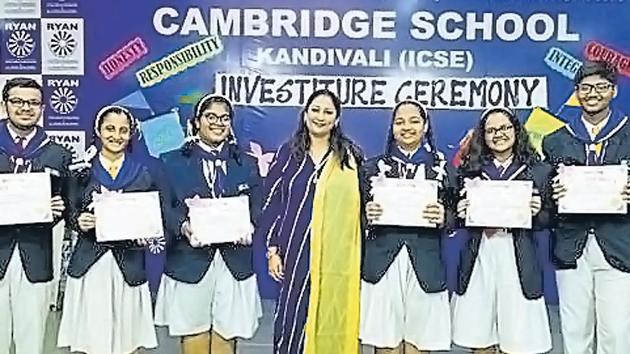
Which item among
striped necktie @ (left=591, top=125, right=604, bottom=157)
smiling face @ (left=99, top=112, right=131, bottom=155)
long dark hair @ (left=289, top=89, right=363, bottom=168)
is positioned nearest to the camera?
smiling face @ (left=99, top=112, right=131, bottom=155)

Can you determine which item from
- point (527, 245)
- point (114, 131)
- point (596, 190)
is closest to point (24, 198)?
point (114, 131)

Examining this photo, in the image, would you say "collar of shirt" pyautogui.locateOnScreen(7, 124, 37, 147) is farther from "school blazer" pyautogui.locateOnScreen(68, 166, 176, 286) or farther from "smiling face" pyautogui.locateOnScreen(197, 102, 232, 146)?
"smiling face" pyautogui.locateOnScreen(197, 102, 232, 146)

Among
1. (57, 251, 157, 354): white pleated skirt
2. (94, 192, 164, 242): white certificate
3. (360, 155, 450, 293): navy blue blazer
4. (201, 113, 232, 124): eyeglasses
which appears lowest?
(57, 251, 157, 354): white pleated skirt

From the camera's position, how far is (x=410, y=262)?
3699 mm

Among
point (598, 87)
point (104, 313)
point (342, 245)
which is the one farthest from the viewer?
point (342, 245)

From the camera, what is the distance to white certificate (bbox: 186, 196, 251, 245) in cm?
372

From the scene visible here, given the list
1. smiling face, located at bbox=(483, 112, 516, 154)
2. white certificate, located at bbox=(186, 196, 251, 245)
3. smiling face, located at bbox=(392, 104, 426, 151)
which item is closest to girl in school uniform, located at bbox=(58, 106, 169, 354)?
white certificate, located at bbox=(186, 196, 251, 245)

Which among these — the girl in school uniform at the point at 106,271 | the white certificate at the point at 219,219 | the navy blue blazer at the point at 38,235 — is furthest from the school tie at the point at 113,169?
the white certificate at the point at 219,219

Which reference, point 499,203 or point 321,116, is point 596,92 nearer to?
point 499,203

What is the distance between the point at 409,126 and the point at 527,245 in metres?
0.66

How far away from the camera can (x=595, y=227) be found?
12.3 feet

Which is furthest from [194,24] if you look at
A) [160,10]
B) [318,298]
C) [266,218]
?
[318,298]

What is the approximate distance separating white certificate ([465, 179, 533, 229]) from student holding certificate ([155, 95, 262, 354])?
0.90 metres

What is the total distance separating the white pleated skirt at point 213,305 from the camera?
371 centimetres
